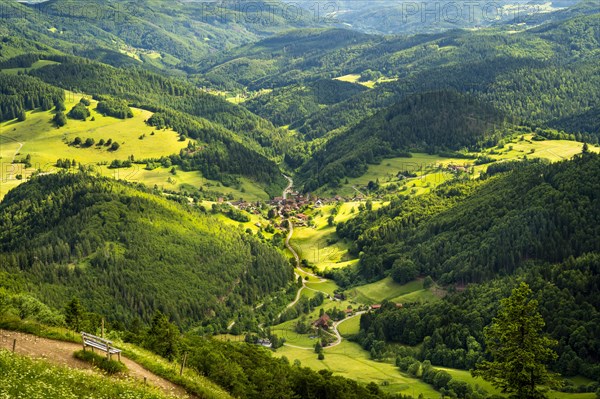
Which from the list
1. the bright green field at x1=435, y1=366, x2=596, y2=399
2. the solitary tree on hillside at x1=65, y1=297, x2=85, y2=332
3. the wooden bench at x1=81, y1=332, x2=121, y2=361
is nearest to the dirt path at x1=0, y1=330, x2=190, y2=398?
the wooden bench at x1=81, y1=332, x2=121, y2=361

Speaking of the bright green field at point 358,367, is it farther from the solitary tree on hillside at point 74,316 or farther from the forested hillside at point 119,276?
the solitary tree on hillside at point 74,316

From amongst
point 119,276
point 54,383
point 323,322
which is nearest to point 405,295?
point 323,322

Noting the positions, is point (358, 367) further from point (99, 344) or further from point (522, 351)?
point (99, 344)

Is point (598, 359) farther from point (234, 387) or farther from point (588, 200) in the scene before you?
point (234, 387)

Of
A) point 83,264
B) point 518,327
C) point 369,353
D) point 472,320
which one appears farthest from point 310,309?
point 518,327

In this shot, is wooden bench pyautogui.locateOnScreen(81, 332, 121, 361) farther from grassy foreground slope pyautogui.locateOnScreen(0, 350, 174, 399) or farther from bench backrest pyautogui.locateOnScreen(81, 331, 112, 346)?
grassy foreground slope pyautogui.locateOnScreen(0, 350, 174, 399)

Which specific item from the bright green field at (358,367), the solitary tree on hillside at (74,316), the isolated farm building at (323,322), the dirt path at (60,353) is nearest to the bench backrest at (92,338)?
the dirt path at (60,353)
